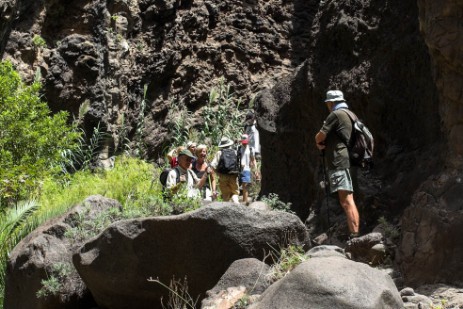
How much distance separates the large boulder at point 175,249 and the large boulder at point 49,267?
20.8 inches

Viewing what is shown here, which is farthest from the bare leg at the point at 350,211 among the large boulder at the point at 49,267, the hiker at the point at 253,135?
the hiker at the point at 253,135

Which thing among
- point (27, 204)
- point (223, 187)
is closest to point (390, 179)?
point (223, 187)

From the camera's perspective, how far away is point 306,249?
294 inches

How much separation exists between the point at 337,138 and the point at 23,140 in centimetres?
767

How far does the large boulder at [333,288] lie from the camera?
5.15 meters

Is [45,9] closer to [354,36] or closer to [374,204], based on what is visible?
[354,36]

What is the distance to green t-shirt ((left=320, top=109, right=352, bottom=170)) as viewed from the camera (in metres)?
8.33

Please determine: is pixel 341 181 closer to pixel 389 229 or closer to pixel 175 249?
pixel 389 229

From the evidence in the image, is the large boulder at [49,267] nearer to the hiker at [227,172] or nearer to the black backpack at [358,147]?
the black backpack at [358,147]

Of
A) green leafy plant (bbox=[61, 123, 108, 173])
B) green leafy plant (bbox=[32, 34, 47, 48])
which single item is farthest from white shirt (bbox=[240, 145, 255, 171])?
green leafy plant (bbox=[32, 34, 47, 48])

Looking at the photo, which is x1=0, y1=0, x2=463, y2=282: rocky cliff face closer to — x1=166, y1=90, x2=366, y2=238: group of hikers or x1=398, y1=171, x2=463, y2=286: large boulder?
x1=398, y1=171, x2=463, y2=286: large boulder

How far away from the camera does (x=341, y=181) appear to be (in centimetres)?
826

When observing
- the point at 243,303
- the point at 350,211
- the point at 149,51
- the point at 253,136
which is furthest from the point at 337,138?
the point at 149,51

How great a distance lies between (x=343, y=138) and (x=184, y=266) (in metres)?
2.15
